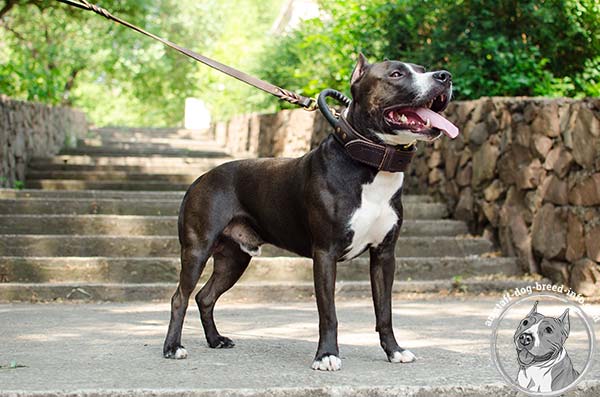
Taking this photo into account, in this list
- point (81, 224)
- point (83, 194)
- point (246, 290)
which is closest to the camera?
point (246, 290)

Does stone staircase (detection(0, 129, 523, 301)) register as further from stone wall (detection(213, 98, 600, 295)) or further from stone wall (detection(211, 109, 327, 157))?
stone wall (detection(211, 109, 327, 157))

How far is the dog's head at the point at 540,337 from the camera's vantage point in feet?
13.0

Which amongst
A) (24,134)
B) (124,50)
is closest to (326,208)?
(24,134)

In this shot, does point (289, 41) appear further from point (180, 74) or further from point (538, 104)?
point (180, 74)

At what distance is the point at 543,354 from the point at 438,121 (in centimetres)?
115

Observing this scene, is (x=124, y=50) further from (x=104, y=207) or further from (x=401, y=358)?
(x=401, y=358)

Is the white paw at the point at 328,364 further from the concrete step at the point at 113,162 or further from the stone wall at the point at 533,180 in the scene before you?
the concrete step at the point at 113,162

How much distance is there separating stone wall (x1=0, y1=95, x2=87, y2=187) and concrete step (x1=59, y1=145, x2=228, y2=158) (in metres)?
0.38

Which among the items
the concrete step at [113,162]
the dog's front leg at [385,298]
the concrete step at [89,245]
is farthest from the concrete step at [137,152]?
the dog's front leg at [385,298]

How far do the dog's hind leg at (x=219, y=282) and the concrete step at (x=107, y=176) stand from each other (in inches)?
310

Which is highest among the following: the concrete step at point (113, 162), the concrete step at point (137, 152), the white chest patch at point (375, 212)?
the white chest patch at point (375, 212)

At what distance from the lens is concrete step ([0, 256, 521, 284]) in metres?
8.20

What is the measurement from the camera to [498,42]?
10.7 metres

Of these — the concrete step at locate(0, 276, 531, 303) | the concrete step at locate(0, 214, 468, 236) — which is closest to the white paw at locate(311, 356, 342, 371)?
the concrete step at locate(0, 276, 531, 303)
